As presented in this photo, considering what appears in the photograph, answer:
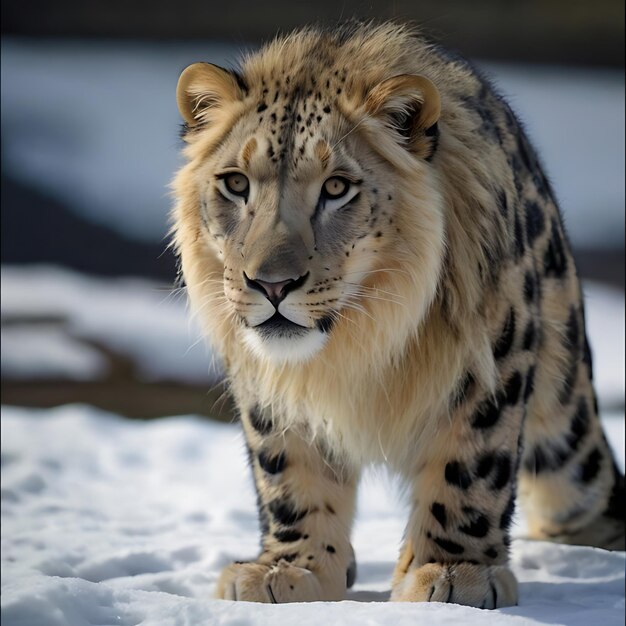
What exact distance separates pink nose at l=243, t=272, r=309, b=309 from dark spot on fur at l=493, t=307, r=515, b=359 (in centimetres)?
69

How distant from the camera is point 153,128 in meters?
8.77

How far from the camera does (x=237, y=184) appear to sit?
9.98 feet

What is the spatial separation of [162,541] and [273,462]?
1073 millimetres

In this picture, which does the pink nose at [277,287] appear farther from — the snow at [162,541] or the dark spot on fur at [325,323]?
the snow at [162,541]

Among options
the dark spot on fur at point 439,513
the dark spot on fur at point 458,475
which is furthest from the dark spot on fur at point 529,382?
the dark spot on fur at point 439,513

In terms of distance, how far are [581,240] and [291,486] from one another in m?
5.36

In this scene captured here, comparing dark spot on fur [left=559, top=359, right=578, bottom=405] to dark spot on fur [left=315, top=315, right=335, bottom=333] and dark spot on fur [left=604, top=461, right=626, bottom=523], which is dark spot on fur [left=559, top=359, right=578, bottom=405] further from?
dark spot on fur [left=315, top=315, right=335, bottom=333]

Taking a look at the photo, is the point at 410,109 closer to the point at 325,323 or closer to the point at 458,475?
the point at 325,323

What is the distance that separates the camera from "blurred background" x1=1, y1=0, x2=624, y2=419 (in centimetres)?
741

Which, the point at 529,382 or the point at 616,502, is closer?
the point at 529,382

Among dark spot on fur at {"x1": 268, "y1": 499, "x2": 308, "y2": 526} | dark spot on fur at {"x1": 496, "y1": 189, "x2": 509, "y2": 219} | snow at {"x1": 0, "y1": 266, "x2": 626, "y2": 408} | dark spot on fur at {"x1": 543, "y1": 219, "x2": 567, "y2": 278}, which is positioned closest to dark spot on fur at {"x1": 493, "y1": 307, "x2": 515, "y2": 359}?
dark spot on fur at {"x1": 496, "y1": 189, "x2": 509, "y2": 219}

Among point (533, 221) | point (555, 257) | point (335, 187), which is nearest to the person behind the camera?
point (335, 187)

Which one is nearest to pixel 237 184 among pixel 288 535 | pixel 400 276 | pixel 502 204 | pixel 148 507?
pixel 400 276

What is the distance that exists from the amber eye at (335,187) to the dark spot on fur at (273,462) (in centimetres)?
87
